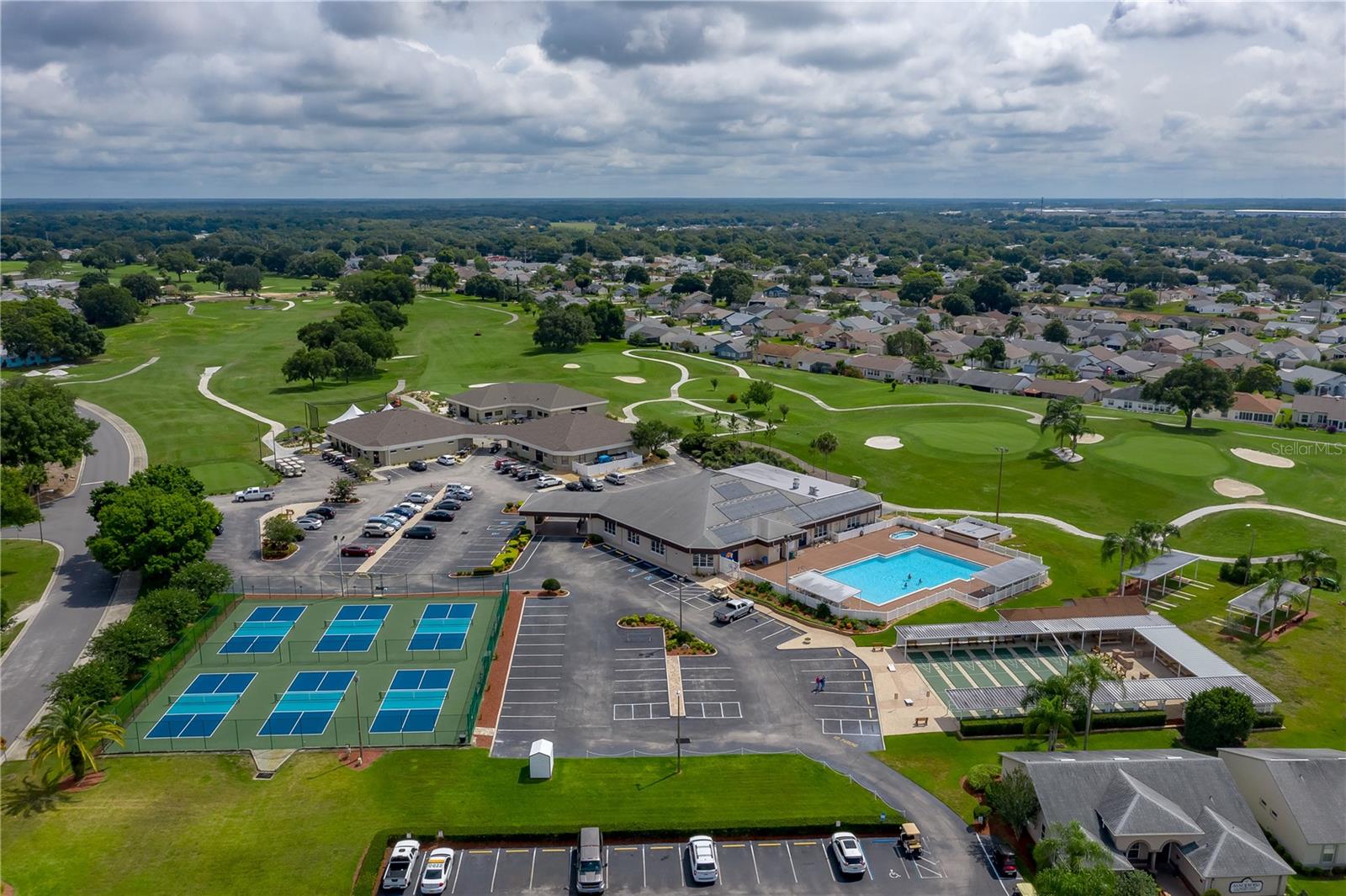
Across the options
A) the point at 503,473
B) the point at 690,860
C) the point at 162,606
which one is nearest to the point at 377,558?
the point at 162,606

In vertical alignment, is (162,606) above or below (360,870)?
above

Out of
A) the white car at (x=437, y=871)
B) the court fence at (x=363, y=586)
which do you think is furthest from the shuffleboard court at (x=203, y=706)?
the white car at (x=437, y=871)

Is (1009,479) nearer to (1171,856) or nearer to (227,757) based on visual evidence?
(1171,856)

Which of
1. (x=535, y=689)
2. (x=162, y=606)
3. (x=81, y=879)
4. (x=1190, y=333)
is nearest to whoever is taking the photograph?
(x=81, y=879)

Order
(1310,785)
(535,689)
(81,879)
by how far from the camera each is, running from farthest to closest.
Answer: (535,689) < (1310,785) < (81,879)

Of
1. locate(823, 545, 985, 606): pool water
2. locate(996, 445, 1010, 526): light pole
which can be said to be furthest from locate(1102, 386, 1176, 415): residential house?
locate(823, 545, 985, 606): pool water

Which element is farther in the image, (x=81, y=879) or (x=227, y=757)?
(x=227, y=757)

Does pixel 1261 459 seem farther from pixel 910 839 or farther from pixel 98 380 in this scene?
pixel 98 380
